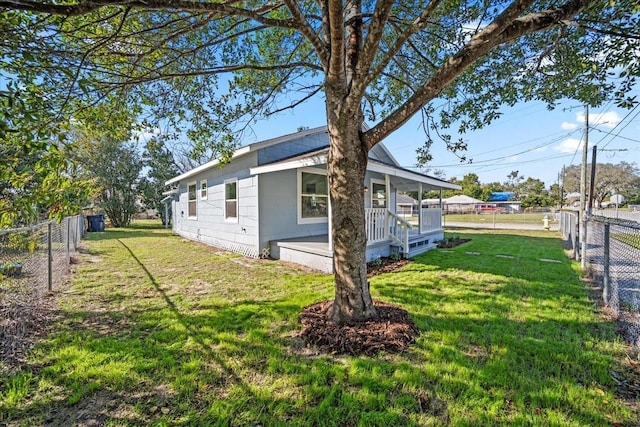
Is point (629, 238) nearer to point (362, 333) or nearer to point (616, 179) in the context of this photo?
point (362, 333)

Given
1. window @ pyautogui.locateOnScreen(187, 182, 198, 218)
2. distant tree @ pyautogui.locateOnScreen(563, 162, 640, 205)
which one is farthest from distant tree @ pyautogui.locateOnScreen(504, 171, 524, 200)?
window @ pyautogui.locateOnScreen(187, 182, 198, 218)

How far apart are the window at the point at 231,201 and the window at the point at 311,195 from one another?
2.06 metres

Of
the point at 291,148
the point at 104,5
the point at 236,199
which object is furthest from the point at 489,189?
the point at 104,5

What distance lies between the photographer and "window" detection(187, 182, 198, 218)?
→ 13.0 meters

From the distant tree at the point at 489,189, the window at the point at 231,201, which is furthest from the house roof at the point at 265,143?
the distant tree at the point at 489,189

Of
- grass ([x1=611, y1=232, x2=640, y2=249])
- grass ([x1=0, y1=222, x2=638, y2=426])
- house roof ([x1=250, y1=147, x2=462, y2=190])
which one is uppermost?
house roof ([x1=250, y1=147, x2=462, y2=190])

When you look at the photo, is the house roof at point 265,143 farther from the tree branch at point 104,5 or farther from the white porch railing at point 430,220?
the white porch railing at point 430,220

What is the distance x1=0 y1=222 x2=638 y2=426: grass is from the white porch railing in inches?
209

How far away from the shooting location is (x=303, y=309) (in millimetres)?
4117

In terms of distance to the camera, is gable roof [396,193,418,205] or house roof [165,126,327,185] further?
gable roof [396,193,418,205]

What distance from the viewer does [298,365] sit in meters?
2.73

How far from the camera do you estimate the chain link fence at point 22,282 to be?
308 cm

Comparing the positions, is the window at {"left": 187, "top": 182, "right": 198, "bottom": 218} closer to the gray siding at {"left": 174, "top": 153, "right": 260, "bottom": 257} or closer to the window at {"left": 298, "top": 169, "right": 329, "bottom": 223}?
the gray siding at {"left": 174, "top": 153, "right": 260, "bottom": 257}

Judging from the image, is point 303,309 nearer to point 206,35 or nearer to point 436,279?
point 436,279
